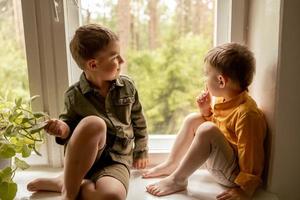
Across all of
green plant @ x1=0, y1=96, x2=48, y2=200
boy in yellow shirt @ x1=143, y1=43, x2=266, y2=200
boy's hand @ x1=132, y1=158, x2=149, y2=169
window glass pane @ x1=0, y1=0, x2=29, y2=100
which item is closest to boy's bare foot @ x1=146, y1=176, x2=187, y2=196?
boy in yellow shirt @ x1=143, y1=43, x2=266, y2=200

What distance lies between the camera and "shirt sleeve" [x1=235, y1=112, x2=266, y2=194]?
104cm

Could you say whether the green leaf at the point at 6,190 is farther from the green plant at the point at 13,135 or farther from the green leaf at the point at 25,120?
the green leaf at the point at 25,120

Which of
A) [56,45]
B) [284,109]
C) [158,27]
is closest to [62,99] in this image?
[56,45]

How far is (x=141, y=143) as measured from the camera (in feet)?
3.89

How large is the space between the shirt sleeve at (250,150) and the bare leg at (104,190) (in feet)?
1.10

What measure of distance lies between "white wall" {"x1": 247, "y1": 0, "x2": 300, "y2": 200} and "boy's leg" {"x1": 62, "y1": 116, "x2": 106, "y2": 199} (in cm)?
49

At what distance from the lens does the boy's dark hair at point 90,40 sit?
1.03 m

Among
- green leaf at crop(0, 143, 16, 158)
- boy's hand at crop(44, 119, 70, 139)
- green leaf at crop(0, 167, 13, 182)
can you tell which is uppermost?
boy's hand at crop(44, 119, 70, 139)

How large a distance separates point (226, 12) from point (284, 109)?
1.30 feet

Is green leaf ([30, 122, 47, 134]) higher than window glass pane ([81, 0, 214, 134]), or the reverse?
window glass pane ([81, 0, 214, 134])

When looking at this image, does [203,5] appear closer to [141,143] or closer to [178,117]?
[178,117]

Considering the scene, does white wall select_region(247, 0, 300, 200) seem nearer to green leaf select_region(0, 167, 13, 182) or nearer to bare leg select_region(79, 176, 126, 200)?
bare leg select_region(79, 176, 126, 200)

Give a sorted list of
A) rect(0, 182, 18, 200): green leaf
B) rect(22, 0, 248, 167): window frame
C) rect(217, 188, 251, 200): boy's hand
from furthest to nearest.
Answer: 1. rect(22, 0, 248, 167): window frame
2. rect(217, 188, 251, 200): boy's hand
3. rect(0, 182, 18, 200): green leaf

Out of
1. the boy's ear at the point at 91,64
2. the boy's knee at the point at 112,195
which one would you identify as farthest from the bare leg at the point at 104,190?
the boy's ear at the point at 91,64
